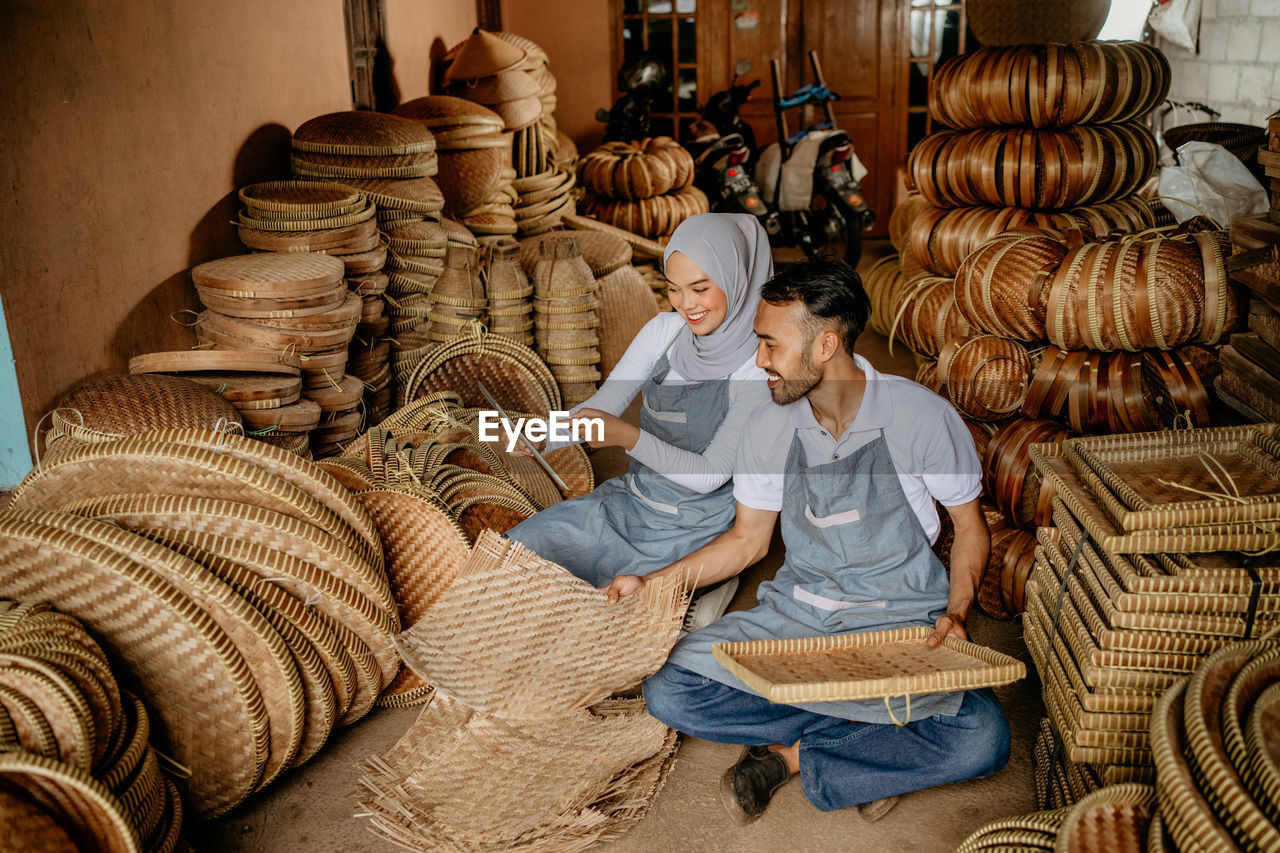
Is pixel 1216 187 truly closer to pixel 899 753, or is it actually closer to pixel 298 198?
pixel 899 753

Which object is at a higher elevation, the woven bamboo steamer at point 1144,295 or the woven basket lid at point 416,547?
the woven bamboo steamer at point 1144,295

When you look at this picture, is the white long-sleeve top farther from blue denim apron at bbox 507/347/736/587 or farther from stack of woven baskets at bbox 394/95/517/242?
stack of woven baskets at bbox 394/95/517/242

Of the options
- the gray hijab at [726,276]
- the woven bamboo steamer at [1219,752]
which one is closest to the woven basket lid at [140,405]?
the gray hijab at [726,276]

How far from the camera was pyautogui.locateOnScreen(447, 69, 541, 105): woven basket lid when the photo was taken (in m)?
5.86

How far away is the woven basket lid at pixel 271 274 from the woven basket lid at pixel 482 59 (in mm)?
2791

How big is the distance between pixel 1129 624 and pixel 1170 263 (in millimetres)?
1233

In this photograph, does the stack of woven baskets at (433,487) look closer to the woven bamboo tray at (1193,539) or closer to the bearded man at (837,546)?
the bearded man at (837,546)

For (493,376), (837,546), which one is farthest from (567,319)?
(837,546)

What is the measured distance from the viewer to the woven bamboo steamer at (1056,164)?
366 centimetres

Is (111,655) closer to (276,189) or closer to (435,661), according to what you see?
(435,661)

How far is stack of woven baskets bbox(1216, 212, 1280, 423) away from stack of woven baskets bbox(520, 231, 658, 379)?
2.97 meters

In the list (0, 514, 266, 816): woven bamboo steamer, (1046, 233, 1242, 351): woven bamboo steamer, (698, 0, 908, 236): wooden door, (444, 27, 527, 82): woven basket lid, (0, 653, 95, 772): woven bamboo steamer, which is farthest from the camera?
(698, 0, 908, 236): wooden door

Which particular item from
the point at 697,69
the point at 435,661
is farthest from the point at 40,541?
the point at 697,69

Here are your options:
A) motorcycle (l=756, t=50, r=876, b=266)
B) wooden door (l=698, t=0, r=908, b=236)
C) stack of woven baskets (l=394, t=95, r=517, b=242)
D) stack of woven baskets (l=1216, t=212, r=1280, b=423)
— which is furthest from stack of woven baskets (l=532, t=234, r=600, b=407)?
wooden door (l=698, t=0, r=908, b=236)
